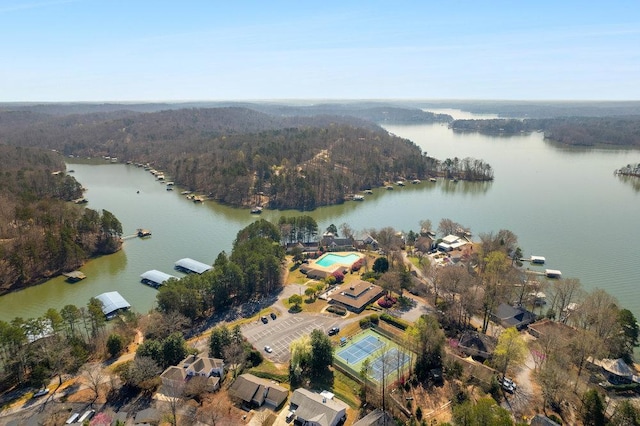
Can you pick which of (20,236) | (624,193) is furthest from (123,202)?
(624,193)

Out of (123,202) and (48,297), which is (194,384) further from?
(123,202)

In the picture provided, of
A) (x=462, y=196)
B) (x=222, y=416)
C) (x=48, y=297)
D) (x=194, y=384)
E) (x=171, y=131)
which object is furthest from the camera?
(x=171, y=131)

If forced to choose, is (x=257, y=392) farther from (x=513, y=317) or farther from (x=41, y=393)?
(x=513, y=317)

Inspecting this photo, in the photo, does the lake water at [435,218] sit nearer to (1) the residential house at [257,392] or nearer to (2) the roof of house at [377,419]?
(1) the residential house at [257,392]

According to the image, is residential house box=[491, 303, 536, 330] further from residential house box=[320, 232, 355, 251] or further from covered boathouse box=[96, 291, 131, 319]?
covered boathouse box=[96, 291, 131, 319]

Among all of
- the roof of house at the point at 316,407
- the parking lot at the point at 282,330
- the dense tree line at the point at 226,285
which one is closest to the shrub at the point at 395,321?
the parking lot at the point at 282,330

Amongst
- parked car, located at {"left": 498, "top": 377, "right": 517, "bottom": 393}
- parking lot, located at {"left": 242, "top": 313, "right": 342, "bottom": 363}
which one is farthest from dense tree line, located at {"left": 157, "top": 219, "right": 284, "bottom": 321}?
parked car, located at {"left": 498, "top": 377, "right": 517, "bottom": 393}

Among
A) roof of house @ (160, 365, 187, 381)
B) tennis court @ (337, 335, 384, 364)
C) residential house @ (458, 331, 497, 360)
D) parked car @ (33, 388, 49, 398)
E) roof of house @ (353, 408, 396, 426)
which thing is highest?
roof of house @ (353, 408, 396, 426)
